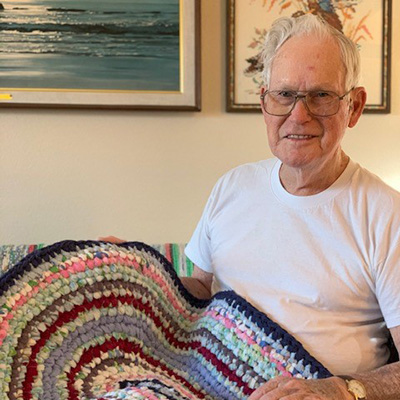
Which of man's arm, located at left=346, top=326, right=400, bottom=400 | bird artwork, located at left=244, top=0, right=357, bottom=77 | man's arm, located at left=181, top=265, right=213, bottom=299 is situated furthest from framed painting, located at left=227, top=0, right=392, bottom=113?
man's arm, located at left=346, top=326, right=400, bottom=400

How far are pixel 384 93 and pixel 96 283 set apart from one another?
1.40m

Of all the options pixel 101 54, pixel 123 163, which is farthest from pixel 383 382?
pixel 101 54

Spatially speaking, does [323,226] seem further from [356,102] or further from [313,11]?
[313,11]

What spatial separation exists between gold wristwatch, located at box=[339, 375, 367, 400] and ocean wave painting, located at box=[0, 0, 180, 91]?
1.21m

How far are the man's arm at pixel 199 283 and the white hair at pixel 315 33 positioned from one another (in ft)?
1.71

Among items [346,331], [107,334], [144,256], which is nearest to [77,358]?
[107,334]

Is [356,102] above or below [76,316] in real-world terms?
above

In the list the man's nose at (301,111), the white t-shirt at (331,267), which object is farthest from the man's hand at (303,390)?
the man's nose at (301,111)

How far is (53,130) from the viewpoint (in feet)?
6.25

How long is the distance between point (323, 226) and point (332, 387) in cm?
33

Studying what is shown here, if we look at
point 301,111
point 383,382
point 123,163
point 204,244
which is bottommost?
point 383,382

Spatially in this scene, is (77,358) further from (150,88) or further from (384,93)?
(384,93)

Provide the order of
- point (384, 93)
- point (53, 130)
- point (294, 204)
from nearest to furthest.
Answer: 1. point (294, 204)
2. point (53, 130)
3. point (384, 93)

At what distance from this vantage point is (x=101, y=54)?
189 cm
